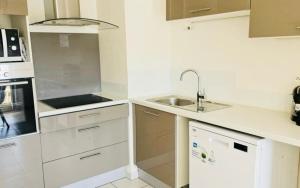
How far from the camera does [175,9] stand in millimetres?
2525

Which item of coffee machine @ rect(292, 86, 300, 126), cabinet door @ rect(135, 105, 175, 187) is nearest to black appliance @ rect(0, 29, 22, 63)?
cabinet door @ rect(135, 105, 175, 187)

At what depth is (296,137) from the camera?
5.01 feet

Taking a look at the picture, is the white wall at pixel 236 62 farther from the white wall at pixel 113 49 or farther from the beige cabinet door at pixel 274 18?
the white wall at pixel 113 49

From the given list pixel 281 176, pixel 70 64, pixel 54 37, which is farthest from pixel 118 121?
pixel 281 176

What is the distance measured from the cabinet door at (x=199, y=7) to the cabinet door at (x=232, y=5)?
46 mm

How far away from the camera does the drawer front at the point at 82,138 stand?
7.51ft

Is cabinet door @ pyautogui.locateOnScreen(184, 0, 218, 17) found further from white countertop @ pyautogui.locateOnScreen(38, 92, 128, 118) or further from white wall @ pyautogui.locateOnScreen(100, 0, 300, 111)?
white countertop @ pyautogui.locateOnScreen(38, 92, 128, 118)

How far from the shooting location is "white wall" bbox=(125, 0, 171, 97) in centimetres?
266

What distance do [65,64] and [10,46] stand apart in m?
0.80

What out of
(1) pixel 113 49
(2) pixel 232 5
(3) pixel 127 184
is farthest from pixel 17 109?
(2) pixel 232 5

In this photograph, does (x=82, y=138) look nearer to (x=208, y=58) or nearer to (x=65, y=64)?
(x=65, y=64)

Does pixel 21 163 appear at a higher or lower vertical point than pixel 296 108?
lower

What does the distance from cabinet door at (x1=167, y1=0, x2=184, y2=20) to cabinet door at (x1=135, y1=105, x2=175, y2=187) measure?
2.95 ft

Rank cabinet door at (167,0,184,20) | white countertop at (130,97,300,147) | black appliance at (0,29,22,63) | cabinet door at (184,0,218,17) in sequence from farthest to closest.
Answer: cabinet door at (167,0,184,20) < cabinet door at (184,0,218,17) < black appliance at (0,29,22,63) < white countertop at (130,97,300,147)
